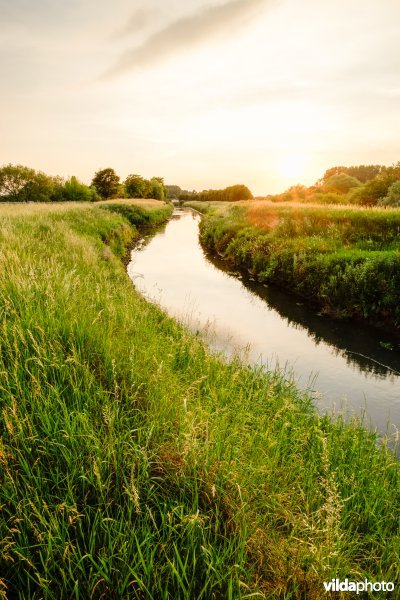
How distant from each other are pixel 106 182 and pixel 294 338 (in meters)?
89.2

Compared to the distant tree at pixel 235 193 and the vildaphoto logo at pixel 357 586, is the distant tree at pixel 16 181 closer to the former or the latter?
the distant tree at pixel 235 193

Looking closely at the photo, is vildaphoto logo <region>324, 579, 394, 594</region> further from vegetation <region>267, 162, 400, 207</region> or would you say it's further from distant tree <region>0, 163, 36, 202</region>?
distant tree <region>0, 163, 36, 202</region>

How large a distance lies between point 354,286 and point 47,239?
9.34 meters

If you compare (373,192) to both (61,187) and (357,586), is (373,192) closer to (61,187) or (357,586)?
(357,586)

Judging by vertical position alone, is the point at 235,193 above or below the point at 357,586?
above

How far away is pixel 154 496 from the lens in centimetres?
228

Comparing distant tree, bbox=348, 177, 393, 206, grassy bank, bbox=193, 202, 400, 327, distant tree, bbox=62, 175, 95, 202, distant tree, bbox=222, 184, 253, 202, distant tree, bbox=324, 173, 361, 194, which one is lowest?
grassy bank, bbox=193, 202, 400, 327

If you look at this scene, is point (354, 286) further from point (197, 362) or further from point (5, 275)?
point (5, 275)

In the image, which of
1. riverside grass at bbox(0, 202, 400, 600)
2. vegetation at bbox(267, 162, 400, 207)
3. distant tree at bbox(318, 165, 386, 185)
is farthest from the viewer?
distant tree at bbox(318, 165, 386, 185)

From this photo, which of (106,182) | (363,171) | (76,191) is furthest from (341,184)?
(76,191)

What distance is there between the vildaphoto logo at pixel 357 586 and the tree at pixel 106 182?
93.6 metres

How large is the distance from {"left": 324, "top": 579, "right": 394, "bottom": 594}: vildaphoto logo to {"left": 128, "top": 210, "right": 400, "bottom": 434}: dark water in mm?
2560

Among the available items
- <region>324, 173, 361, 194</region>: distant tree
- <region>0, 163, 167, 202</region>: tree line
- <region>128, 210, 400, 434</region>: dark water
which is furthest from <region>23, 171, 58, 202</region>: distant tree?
<region>128, 210, 400, 434</region>: dark water

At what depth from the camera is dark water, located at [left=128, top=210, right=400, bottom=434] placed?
654cm
